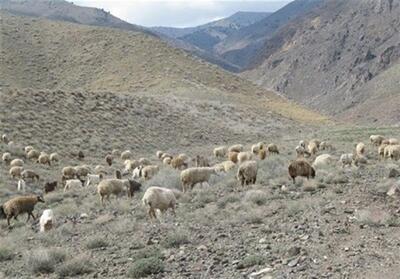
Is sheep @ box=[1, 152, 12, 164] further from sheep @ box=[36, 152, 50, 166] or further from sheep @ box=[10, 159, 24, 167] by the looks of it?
sheep @ box=[36, 152, 50, 166]

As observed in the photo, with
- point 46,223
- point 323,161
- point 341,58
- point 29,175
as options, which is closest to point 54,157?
point 29,175

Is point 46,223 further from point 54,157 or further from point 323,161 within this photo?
point 54,157

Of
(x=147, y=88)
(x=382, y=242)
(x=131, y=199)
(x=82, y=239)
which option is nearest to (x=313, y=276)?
(x=382, y=242)

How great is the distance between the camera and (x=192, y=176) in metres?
19.2

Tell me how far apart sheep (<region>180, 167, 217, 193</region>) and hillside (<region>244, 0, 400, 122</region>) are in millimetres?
115708

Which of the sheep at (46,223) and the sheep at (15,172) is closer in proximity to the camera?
the sheep at (46,223)

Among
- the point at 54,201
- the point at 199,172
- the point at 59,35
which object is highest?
the point at 59,35

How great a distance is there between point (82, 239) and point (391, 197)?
7.25 m

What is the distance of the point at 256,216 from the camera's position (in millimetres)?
13289

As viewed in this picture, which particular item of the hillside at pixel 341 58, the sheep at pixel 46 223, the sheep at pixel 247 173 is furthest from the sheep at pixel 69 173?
the hillside at pixel 341 58

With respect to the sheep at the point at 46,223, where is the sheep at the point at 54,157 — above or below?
below

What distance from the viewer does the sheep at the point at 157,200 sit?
1481 centimetres

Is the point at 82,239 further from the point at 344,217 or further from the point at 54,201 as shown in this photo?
the point at 54,201

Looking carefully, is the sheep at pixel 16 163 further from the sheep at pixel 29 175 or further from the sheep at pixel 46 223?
the sheep at pixel 46 223
